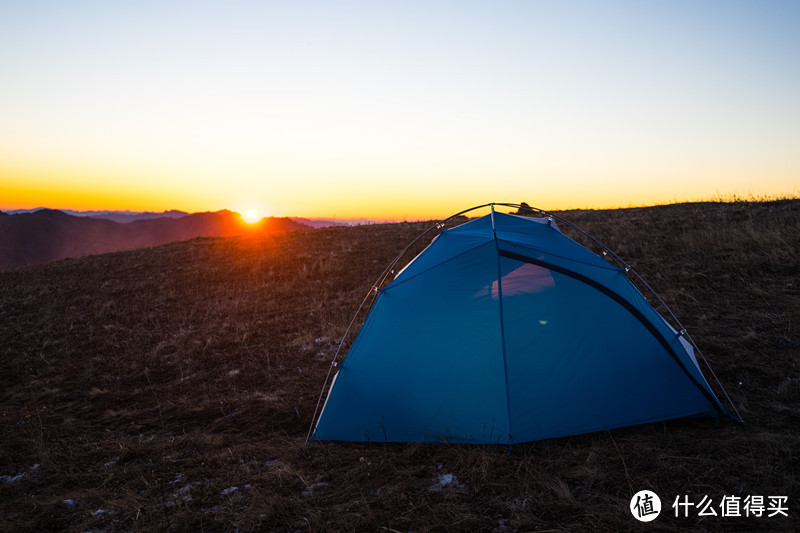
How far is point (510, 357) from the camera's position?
Result: 4.85 meters

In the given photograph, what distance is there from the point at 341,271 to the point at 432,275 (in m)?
9.06

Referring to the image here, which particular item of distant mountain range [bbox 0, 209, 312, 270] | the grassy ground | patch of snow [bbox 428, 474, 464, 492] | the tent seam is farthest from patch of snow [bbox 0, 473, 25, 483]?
distant mountain range [bbox 0, 209, 312, 270]

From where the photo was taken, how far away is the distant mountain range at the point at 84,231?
10238 cm

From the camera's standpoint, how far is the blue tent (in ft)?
15.9

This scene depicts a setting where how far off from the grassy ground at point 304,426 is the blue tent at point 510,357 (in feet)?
0.88

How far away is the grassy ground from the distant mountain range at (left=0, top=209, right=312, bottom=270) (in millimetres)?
74832

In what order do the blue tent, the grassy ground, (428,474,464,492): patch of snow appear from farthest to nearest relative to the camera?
the blue tent → (428,474,464,492): patch of snow → the grassy ground

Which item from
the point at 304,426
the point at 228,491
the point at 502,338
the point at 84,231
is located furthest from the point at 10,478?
the point at 84,231

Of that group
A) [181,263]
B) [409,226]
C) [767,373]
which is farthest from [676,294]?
[181,263]

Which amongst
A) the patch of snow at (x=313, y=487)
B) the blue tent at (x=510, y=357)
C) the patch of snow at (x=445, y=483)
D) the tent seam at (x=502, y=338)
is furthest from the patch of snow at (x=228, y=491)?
the tent seam at (x=502, y=338)

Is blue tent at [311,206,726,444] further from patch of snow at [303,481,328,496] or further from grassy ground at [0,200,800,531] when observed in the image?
patch of snow at [303,481,328,496]

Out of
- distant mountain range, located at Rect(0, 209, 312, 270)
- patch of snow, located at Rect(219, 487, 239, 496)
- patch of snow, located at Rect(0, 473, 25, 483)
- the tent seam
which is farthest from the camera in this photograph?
distant mountain range, located at Rect(0, 209, 312, 270)

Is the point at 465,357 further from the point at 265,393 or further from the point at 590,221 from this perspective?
the point at 590,221

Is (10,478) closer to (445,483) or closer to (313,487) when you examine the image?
(313,487)
